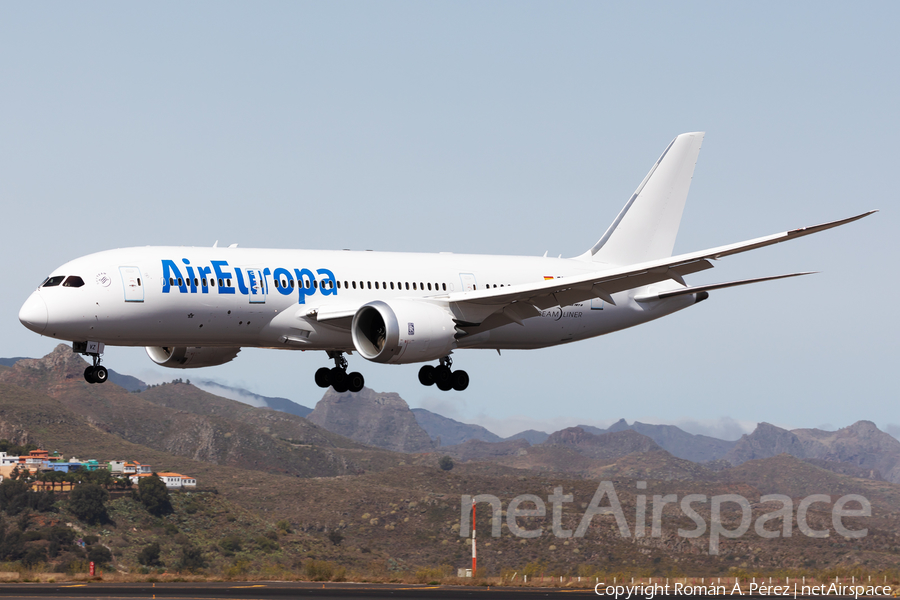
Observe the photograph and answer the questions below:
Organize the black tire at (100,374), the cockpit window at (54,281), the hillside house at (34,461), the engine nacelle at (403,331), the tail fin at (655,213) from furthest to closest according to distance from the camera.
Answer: the hillside house at (34,461) → the tail fin at (655,213) → the engine nacelle at (403,331) → the black tire at (100,374) → the cockpit window at (54,281)

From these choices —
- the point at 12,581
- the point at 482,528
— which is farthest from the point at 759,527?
the point at 12,581

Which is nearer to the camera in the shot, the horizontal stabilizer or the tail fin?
the horizontal stabilizer

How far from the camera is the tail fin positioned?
5691 cm

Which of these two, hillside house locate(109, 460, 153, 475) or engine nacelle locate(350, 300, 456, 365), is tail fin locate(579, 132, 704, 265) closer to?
engine nacelle locate(350, 300, 456, 365)

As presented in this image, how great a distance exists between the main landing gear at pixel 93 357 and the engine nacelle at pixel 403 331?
9.31m

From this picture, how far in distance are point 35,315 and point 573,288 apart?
19846mm

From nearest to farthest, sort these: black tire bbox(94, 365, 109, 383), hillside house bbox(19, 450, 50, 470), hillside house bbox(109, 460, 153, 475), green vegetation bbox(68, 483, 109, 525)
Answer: black tire bbox(94, 365, 109, 383) < green vegetation bbox(68, 483, 109, 525) < hillside house bbox(19, 450, 50, 470) < hillside house bbox(109, 460, 153, 475)

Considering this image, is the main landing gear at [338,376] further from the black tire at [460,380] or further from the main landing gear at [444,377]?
the black tire at [460,380]

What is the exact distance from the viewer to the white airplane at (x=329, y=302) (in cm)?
4038

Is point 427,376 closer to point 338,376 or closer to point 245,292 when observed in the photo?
point 338,376

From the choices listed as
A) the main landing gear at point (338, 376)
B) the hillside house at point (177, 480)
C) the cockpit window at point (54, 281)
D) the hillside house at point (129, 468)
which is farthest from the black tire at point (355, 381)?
the hillside house at point (129, 468)

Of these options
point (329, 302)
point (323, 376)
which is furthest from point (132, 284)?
point (323, 376)

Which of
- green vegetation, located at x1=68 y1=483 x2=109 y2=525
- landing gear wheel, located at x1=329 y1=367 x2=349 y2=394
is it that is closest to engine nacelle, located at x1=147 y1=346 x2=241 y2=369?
landing gear wheel, located at x1=329 y1=367 x2=349 y2=394

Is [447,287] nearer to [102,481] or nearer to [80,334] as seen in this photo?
[80,334]
